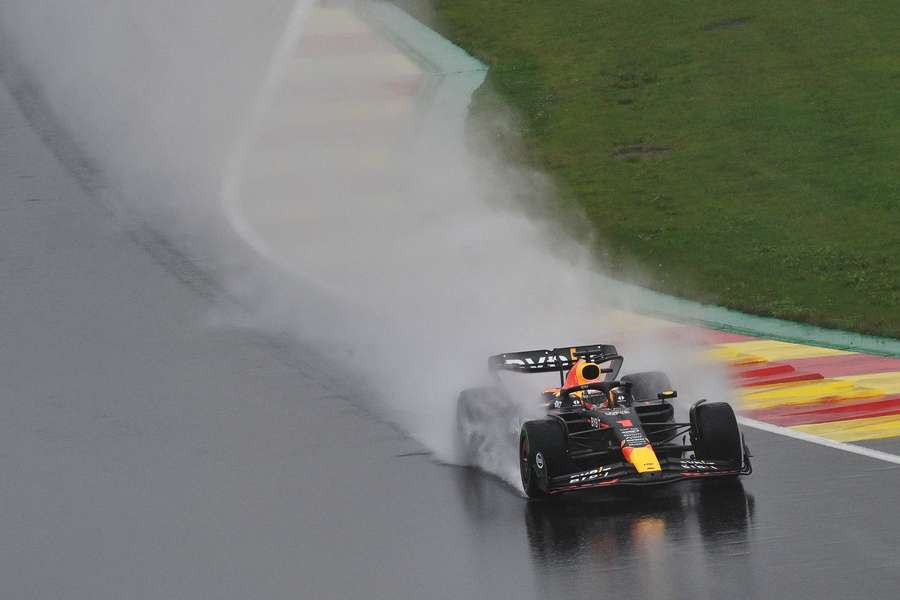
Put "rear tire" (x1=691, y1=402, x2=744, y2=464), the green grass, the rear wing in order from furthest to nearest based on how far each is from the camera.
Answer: the green grass
the rear wing
"rear tire" (x1=691, y1=402, x2=744, y2=464)

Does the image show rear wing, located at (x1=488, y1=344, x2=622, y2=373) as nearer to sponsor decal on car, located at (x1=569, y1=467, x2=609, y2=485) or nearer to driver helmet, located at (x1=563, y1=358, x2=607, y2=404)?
driver helmet, located at (x1=563, y1=358, x2=607, y2=404)

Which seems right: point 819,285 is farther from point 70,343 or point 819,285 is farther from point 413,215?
point 70,343

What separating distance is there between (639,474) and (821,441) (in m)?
2.74

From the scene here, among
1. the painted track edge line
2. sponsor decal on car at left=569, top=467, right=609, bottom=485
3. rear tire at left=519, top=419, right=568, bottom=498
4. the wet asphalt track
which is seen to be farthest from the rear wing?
sponsor decal on car at left=569, top=467, right=609, bottom=485

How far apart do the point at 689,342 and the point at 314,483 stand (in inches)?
243

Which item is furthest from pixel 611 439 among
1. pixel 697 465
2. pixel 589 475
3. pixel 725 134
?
pixel 725 134

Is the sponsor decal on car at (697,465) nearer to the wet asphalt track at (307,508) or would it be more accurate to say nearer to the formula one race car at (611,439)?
the formula one race car at (611,439)

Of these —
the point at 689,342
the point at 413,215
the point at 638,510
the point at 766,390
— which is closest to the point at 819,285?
the point at 689,342

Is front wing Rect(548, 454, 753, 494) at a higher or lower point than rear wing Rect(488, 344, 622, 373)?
Result: lower

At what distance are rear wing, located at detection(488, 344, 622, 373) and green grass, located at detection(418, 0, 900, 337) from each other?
5.67 meters

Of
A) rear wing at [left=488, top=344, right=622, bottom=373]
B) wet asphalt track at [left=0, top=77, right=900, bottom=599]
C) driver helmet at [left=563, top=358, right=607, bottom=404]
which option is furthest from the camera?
rear wing at [left=488, top=344, right=622, bottom=373]

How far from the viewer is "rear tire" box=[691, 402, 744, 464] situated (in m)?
13.4

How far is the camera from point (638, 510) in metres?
12.9

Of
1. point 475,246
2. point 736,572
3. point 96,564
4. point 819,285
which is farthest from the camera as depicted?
point 475,246
